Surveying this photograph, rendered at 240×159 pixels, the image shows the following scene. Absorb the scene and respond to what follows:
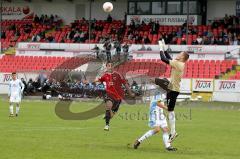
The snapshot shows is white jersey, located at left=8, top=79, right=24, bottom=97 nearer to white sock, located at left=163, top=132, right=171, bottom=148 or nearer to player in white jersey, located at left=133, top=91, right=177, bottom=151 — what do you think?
player in white jersey, located at left=133, top=91, right=177, bottom=151

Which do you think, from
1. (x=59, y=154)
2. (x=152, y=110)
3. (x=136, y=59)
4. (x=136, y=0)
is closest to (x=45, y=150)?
(x=59, y=154)

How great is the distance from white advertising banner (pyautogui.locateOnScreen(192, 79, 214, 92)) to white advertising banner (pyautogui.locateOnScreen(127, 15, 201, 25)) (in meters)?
12.9

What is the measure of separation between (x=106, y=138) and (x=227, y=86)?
25292 millimetres

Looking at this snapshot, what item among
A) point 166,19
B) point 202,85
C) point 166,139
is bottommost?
point 202,85

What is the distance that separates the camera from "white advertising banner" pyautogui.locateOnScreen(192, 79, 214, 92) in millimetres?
44875

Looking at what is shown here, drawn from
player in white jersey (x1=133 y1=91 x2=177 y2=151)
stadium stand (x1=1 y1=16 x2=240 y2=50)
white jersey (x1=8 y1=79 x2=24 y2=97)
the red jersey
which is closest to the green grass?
player in white jersey (x1=133 y1=91 x2=177 y2=151)

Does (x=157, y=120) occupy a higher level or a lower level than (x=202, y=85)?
higher

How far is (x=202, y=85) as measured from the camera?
4519 cm

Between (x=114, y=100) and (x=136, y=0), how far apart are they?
36508 mm

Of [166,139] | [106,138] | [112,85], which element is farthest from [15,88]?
[166,139]

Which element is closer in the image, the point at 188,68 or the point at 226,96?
the point at 226,96

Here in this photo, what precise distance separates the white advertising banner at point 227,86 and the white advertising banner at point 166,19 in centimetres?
1370

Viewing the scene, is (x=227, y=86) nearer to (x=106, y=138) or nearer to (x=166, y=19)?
(x=166, y=19)

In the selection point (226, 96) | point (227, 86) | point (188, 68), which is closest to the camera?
point (226, 96)
